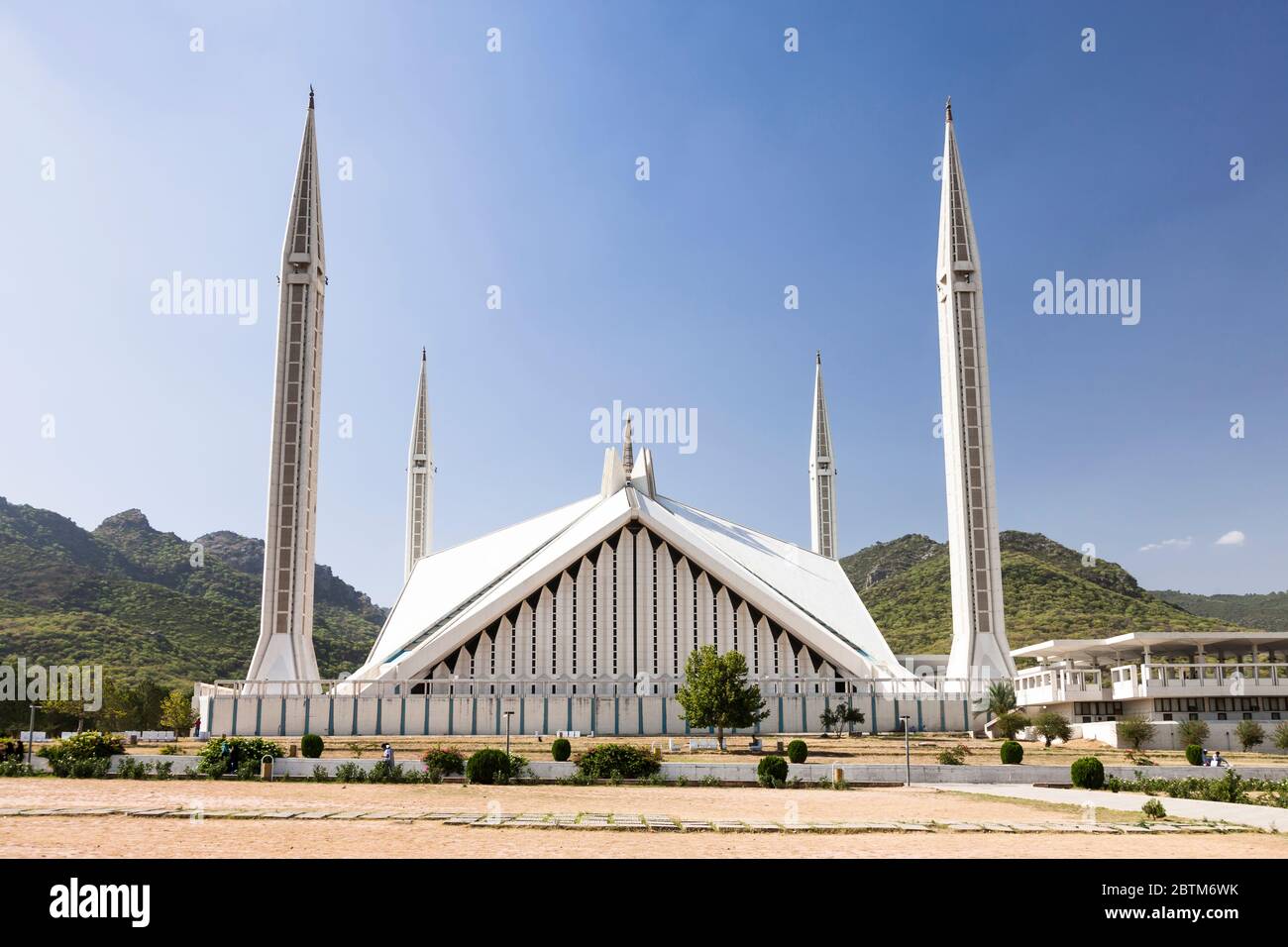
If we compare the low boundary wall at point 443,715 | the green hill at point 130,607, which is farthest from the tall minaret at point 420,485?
the low boundary wall at point 443,715

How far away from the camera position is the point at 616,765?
2008 cm

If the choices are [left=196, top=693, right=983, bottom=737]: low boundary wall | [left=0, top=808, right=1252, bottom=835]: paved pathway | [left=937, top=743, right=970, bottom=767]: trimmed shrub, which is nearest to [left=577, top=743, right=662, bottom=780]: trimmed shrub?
[left=0, top=808, right=1252, bottom=835]: paved pathway

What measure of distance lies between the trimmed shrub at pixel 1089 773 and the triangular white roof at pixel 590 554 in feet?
52.6

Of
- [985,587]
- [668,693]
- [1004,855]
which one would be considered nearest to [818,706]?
[668,693]

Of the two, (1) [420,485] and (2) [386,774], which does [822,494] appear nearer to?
(1) [420,485]

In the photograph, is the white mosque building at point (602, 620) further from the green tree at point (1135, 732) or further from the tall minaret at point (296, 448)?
the green tree at point (1135, 732)

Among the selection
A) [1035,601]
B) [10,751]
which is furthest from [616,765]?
[1035,601]

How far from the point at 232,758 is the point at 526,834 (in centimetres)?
1169

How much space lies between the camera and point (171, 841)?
10391mm

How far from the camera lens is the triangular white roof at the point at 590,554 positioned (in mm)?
35781
